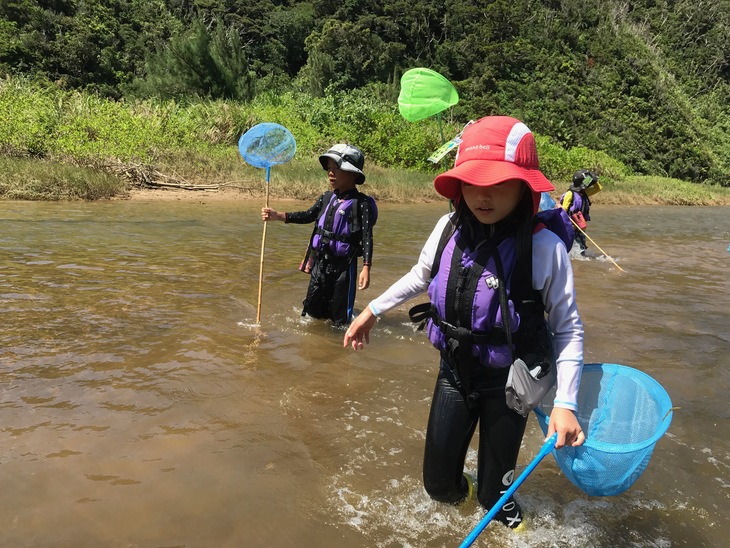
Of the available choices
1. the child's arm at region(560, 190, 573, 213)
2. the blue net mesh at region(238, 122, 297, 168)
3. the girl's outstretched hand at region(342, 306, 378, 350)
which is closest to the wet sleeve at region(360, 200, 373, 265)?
the blue net mesh at region(238, 122, 297, 168)

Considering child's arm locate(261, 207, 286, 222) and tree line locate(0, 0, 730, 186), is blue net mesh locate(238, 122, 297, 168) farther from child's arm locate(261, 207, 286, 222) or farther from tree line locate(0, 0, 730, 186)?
tree line locate(0, 0, 730, 186)

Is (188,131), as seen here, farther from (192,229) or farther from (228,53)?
(228,53)

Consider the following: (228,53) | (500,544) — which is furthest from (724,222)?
(228,53)

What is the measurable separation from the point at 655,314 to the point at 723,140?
167 ft

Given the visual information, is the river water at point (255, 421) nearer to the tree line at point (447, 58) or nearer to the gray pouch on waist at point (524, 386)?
the gray pouch on waist at point (524, 386)

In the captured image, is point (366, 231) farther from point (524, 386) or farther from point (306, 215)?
point (524, 386)

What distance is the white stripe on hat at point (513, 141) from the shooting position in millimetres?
2012

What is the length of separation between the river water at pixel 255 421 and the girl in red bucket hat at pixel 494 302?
0.65 metres

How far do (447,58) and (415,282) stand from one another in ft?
177

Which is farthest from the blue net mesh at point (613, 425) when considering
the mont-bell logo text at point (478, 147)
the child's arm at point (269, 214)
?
the child's arm at point (269, 214)

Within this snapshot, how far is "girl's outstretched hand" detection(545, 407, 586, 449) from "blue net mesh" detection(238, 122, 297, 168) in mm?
4557

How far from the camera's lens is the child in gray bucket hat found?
4.88 meters

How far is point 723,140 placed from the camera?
47281 mm

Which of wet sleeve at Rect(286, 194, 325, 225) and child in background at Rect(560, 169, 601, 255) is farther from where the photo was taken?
child in background at Rect(560, 169, 601, 255)
